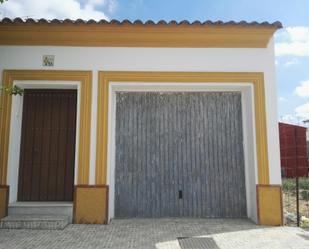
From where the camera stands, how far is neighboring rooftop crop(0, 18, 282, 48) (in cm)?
652

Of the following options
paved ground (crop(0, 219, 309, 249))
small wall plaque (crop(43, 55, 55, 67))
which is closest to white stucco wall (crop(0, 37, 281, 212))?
small wall plaque (crop(43, 55, 55, 67))

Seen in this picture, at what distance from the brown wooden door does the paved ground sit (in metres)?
1.25

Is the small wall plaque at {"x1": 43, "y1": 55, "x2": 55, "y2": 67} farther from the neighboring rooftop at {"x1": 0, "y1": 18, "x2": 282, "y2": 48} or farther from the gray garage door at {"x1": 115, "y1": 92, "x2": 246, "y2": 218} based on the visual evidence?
the gray garage door at {"x1": 115, "y1": 92, "x2": 246, "y2": 218}

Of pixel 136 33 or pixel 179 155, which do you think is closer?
pixel 136 33

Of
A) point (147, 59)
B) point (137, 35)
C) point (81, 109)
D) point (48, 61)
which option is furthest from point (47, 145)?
point (137, 35)

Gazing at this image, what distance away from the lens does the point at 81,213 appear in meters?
6.27

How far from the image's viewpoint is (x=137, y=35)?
6688mm

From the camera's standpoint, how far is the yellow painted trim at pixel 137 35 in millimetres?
6574

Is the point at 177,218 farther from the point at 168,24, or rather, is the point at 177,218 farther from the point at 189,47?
the point at 168,24

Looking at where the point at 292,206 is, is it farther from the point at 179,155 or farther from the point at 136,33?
the point at 136,33

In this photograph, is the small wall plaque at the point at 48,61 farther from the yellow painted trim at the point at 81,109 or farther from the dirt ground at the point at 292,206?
the dirt ground at the point at 292,206

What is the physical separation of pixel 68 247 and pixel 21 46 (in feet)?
13.9

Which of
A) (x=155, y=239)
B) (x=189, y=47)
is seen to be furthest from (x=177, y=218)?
(x=189, y=47)

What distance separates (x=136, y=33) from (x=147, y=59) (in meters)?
0.58
